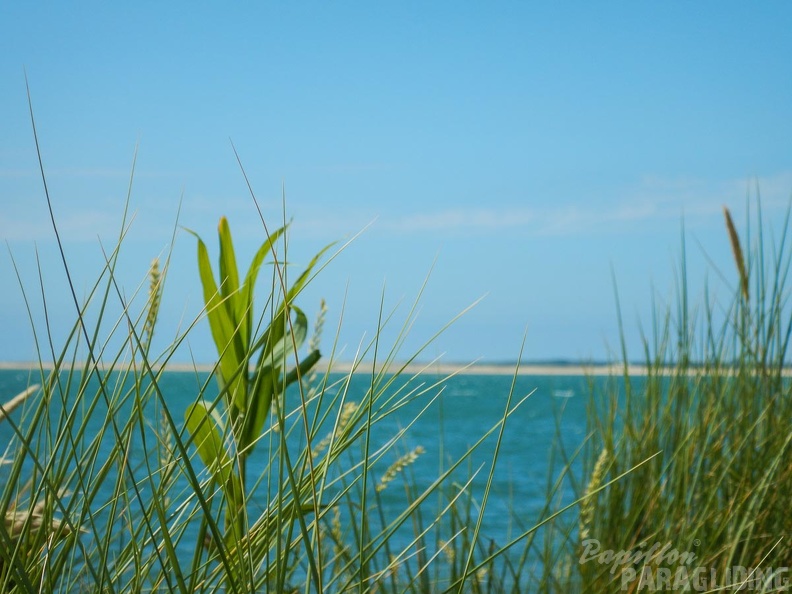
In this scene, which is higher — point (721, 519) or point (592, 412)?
point (592, 412)

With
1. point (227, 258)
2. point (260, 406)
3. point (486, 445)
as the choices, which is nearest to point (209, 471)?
point (260, 406)

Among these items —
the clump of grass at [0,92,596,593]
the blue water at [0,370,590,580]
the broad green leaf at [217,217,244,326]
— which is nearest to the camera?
the clump of grass at [0,92,596,593]

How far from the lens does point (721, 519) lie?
1.62m

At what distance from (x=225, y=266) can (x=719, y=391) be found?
1212 millimetres

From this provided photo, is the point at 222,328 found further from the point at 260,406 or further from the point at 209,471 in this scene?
the point at 209,471

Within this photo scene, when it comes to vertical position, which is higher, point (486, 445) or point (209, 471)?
point (209, 471)

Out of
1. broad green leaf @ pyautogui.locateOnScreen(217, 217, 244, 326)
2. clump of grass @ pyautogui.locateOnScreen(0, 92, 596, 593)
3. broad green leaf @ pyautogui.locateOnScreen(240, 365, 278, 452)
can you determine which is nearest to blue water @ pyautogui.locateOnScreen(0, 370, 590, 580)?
clump of grass @ pyautogui.locateOnScreen(0, 92, 596, 593)

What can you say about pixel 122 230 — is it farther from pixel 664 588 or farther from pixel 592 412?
pixel 592 412

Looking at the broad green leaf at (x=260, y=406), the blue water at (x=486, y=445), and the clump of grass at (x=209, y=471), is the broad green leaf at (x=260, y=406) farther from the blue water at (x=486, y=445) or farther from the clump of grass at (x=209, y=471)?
the blue water at (x=486, y=445)

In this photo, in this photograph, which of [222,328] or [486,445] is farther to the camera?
[486,445]

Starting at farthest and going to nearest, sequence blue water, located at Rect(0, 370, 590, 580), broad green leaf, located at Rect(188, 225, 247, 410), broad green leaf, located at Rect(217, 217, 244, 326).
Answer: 1. blue water, located at Rect(0, 370, 590, 580)
2. broad green leaf, located at Rect(217, 217, 244, 326)
3. broad green leaf, located at Rect(188, 225, 247, 410)

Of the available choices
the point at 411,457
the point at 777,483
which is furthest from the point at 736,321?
the point at 411,457

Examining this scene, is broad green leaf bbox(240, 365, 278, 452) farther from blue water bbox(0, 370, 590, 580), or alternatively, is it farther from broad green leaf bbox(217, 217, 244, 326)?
blue water bbox(0, 370, 590, 580)

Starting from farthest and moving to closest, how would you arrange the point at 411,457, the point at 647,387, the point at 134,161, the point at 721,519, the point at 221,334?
the point at 647,387, the point at 721,519, the point at 221,334, the point at 411,457, the point at 134,161
